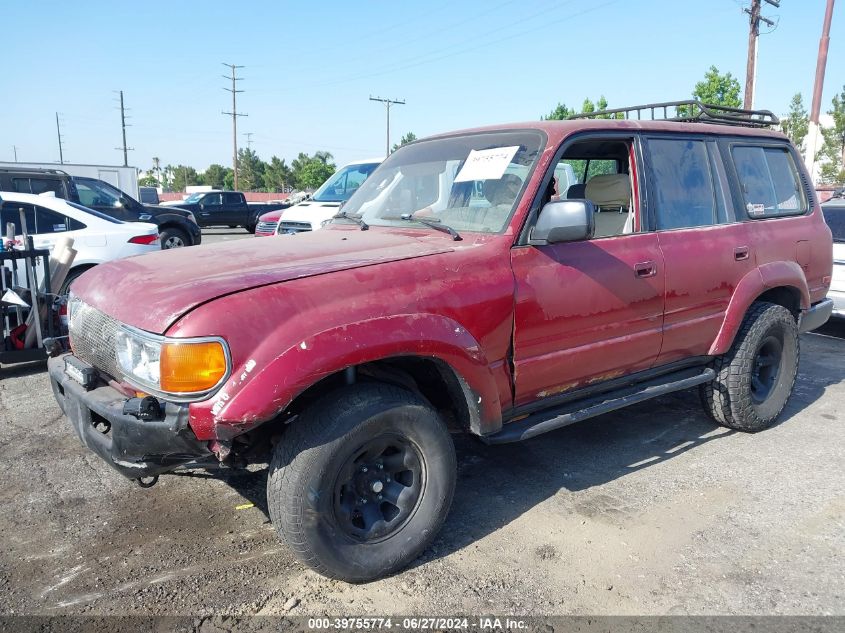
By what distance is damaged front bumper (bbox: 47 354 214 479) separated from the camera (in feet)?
7.70

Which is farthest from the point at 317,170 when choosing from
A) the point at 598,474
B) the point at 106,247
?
the point at 598,474

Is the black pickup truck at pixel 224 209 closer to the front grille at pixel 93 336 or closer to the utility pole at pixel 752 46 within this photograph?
the utility pole at pixel 752 46

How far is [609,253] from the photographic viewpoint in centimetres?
337

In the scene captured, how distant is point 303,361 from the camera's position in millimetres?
2324

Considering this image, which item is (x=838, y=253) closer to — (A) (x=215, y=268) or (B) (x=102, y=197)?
(A) (x=215, y=268)

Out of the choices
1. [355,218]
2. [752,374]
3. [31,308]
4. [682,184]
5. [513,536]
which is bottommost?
[513,536]

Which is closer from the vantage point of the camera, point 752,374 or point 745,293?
point 745,293

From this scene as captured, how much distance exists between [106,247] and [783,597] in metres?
7.37

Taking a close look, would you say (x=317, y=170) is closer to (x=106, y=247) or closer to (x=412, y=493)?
(x=106, y=247)

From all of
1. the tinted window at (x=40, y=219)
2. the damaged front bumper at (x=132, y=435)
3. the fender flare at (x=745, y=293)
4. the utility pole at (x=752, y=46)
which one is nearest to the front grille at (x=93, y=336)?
the damaged front bumper at (x=132, y=435)

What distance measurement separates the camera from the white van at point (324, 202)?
9.24 m

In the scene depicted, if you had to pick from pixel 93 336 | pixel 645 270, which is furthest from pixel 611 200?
pixel 93 336

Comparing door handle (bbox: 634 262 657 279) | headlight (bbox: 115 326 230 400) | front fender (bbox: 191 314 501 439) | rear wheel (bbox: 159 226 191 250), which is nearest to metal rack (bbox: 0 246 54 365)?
headlight (bbox: 115 326 230 400)

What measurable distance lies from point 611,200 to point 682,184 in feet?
1.41
